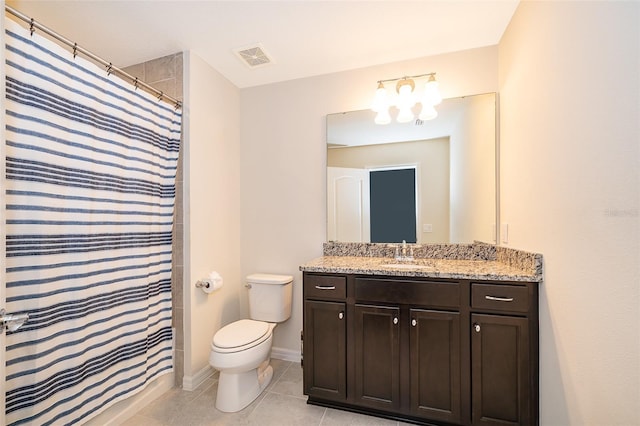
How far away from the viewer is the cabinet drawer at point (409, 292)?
1485mm

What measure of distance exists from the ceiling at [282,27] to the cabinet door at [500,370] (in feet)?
5.84

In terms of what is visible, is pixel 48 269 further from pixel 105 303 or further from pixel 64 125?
pixel 64 125

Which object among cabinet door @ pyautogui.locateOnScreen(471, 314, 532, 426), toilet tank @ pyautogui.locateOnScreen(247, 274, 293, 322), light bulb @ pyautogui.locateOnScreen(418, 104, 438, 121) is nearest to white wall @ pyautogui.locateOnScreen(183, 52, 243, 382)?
toilet tank @ pyautogui.locateOnScreen(247, 274, 293, 322)

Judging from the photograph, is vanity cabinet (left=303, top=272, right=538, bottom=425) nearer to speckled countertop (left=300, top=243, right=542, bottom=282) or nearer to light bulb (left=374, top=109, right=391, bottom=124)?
speckled countertop (left=300, top=243, right=542, bottom=282)

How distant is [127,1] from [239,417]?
2.53 metres

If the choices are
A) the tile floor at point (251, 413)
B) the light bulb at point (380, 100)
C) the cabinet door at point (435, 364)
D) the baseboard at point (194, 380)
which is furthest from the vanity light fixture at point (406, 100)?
the baseboard at point (194, 380)

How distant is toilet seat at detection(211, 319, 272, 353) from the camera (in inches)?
65.4

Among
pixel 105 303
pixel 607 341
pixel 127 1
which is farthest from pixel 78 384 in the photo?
pixel 607 341

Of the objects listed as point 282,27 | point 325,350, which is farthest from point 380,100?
point 325,350

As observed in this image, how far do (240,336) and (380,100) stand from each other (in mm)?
1960

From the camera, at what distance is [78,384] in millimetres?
1309

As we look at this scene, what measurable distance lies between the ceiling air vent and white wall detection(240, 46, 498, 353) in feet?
0.98

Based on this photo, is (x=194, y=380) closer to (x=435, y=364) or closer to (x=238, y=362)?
(x=238, y=362)

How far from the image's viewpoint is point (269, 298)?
217 centimetres
